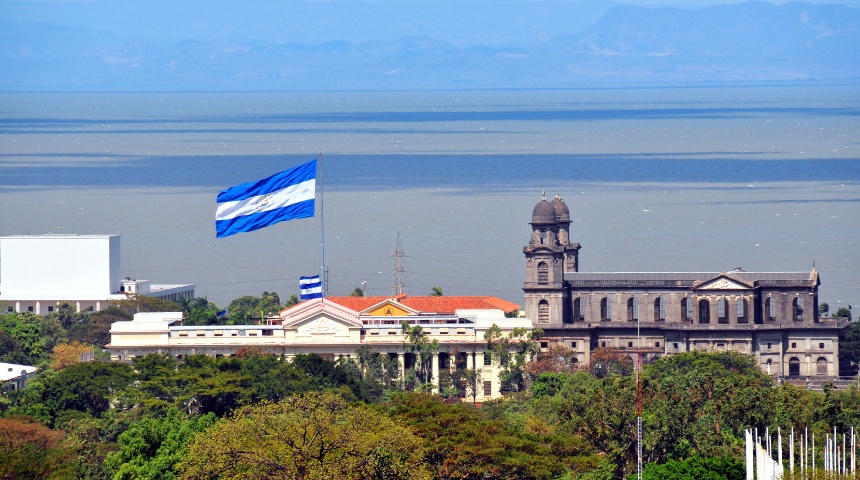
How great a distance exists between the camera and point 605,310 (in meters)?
90.3

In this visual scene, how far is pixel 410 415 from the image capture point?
50.9m

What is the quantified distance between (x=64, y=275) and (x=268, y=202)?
47.5 metres

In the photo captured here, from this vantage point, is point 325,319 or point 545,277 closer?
point 325,319

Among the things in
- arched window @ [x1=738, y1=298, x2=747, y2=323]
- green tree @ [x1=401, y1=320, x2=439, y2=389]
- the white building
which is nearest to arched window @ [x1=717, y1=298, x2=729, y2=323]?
arched window @ [x1=738, y1=298, x2=747, y2=323]

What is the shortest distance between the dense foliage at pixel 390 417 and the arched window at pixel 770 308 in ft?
29.4

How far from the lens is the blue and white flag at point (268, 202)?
214 ft

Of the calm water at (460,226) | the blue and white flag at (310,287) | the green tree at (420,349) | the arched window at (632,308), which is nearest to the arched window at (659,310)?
the arched window at (632,308)

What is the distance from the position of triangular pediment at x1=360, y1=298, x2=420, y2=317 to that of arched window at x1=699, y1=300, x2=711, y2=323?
42.5ft

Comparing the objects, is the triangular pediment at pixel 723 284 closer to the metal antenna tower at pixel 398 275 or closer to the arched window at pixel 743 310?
the arched window at pixel 743 310

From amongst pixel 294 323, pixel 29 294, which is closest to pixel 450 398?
pixel 294 323

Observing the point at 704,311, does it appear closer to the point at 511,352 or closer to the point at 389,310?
the point at 511,352

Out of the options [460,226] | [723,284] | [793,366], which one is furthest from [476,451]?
[460,226]

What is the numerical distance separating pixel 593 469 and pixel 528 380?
2885cm

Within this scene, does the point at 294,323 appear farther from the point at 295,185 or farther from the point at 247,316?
the point at 295,185
